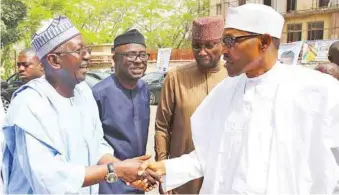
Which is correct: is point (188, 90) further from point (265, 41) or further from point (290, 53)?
point (290, 53)

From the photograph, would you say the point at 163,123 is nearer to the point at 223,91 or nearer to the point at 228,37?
the point at 223,91

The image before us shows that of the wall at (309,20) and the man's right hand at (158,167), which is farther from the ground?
the wall at (309,20)

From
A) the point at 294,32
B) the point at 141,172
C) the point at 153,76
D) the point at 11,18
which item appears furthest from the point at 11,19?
the point at 294,32

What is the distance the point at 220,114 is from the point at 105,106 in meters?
0.97

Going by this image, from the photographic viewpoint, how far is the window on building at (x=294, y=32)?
97.9ft

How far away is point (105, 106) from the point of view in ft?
10.4

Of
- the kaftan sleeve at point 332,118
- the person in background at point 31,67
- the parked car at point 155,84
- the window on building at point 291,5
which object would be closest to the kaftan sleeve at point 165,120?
the kaftan sleeve at point 332,118

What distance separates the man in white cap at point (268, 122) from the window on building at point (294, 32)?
1129 inches

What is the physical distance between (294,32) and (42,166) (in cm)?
2988

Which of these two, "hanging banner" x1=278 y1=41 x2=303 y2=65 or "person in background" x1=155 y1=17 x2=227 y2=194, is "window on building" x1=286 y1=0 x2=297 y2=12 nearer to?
"hanging banner" x1=278 y1=41 x2=303 y2=65

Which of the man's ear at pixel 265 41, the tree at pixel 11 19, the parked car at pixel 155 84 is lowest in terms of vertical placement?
the parked car at pixel 155 84

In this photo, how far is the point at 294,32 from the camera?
30000 mm

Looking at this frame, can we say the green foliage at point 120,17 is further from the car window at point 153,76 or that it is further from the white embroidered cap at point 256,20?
the white embroidered cap at point 256,20

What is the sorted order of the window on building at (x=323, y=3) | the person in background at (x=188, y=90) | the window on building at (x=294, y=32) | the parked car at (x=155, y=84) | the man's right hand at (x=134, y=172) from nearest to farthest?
the man's right hand at (x=134, y=172) → the person in background at (x=188, y=90) → the parked car at (x=155, y=84) → the window on building at (x=294, y=32) → the window on building at (x=323, y=3)
